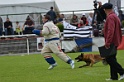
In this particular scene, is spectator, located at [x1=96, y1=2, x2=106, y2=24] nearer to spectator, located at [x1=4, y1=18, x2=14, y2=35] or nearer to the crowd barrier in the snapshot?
the crowd barrier

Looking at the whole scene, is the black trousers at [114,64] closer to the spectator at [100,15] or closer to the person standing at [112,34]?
the person standing at [112,34]

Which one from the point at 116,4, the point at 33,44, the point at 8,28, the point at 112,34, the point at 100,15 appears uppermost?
the point at 116,4

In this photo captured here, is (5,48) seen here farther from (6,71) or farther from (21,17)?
(6,71)

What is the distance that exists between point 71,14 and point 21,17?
3376mm

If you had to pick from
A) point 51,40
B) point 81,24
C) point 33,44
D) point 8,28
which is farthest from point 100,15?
point 51,40

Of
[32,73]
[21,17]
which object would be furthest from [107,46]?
[21,17]

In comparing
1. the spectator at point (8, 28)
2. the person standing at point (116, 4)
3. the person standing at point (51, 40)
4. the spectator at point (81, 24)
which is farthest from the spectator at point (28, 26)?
the person standing at point (51, 40)

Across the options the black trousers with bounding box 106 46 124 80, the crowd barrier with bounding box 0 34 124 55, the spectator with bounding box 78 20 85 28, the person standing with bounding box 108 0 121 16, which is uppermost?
the person standing with bounding box 108 0 121 16

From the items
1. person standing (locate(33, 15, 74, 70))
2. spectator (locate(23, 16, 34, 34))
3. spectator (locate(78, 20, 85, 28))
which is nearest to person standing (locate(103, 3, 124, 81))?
person standing (locate(33, 15, 74, 70))

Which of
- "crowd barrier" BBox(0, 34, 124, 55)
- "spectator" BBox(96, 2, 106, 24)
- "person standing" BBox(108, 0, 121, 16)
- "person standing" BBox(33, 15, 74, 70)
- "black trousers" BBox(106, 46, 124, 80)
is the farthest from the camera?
"person standing" BBox(108, 0, 121, 16)

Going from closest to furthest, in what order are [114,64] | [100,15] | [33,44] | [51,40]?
[114,64] → [51,40] → [100,15] → [33,44]

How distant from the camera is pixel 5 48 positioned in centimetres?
2391

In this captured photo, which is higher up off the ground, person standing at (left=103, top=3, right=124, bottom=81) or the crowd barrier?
person standing at (left=103, top=3, right=124, bottom=81)

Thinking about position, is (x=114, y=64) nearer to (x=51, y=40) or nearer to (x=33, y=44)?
(x=51, y=40)
